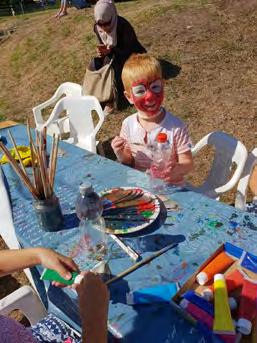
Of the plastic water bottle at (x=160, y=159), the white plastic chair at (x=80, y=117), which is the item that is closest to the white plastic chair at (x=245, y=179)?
the plastic water bottle at (x=160, y=159)

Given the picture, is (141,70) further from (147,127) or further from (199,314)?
(199,314)

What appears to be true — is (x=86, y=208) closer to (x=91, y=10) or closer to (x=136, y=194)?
(x=136, y=194)

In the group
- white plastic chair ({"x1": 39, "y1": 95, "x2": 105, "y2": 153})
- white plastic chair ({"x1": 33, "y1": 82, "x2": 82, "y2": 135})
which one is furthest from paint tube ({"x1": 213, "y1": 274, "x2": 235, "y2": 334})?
white plastic chair ({"x1": 33, "y1": 82, "x2": 82, "y2": 135})

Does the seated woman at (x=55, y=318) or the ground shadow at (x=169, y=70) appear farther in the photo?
the ground shadow at (x=169, y=70)

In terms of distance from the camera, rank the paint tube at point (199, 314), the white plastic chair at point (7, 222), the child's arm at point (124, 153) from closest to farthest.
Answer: the paint tube at point (199, 314) → the white plastic chair at point (7, 222) → the child's arm at point (124, 153)

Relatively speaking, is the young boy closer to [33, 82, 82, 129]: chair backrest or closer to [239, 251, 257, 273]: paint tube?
[239, 251, 257, 273]: paint tube

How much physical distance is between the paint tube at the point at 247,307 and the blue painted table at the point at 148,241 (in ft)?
0.33

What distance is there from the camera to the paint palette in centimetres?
146

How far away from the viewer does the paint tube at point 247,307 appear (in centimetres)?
99

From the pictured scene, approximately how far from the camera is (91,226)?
1446 millimetres

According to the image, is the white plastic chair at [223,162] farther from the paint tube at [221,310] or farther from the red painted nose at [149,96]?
the paint tube at [221,310]

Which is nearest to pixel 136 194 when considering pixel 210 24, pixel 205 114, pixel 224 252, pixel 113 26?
pixel 224 252

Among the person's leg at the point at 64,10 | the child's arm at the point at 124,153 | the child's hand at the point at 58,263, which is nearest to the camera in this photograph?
the child's hand at the point at 58,263

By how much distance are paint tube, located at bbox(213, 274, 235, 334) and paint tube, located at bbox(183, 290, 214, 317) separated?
1 centimetres
